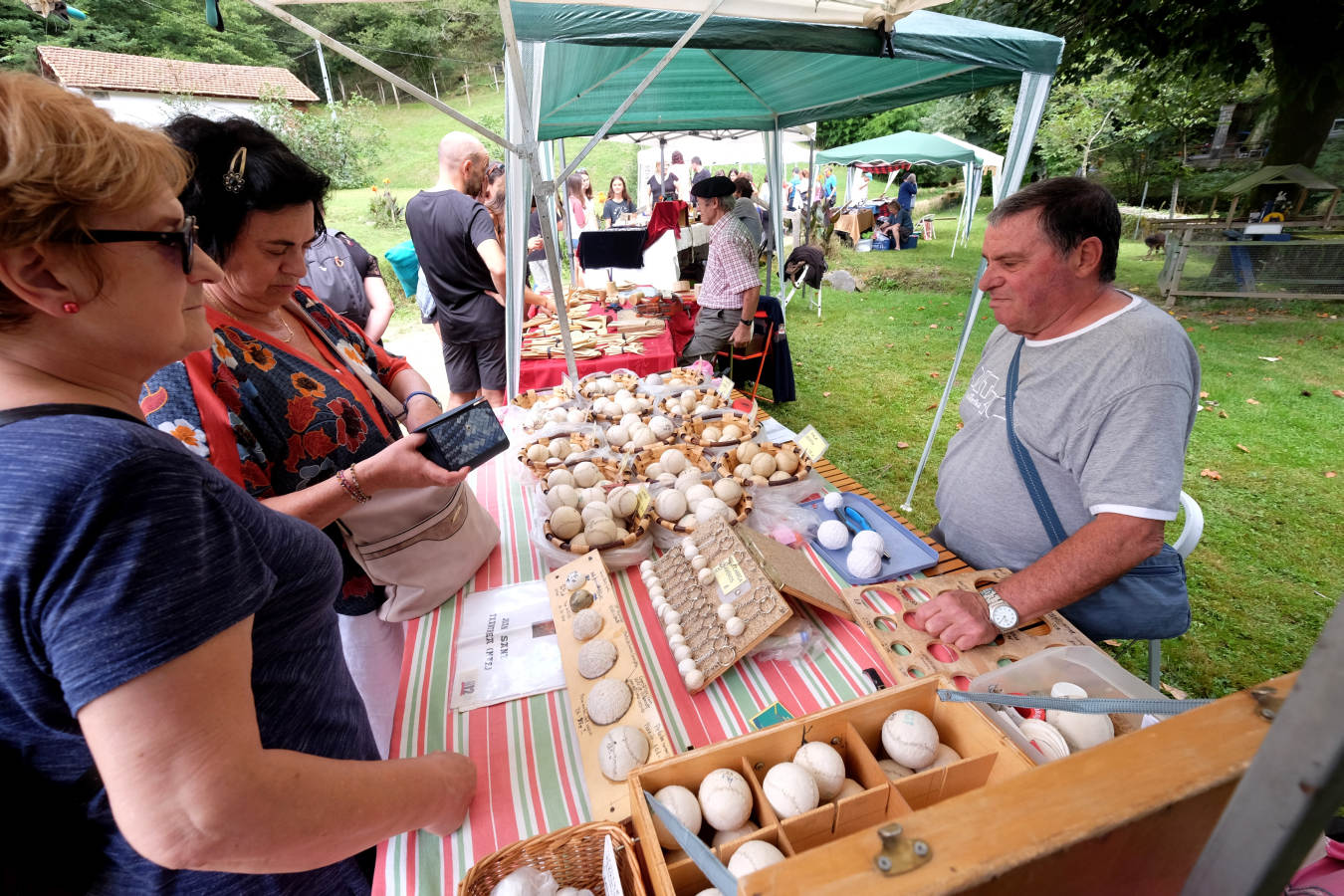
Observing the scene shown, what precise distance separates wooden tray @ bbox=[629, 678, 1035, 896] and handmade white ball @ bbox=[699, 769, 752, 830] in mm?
23

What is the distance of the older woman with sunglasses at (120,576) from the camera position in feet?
1.80

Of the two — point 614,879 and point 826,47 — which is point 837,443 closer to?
point 826,47

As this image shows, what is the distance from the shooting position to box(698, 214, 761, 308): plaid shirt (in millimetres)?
4312

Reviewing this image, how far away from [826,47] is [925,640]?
9.36 feet

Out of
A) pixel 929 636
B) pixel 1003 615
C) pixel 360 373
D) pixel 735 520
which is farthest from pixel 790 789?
pixel 360 373

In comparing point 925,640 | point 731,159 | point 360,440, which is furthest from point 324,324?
point 731,159

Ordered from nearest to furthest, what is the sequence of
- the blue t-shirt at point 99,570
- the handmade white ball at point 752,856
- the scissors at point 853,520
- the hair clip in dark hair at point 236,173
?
the blue t-shirt at point 99,570 < the handmade white ball at point 752,856 < the hair clip in dark hair at point 236,173 < the scissors at point 853,520

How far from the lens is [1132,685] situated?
1.06m

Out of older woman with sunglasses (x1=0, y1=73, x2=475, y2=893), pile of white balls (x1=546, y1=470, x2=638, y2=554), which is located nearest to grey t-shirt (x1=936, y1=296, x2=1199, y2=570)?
pile of white balls (x1=546, y1=470, x2=638, y2=554)

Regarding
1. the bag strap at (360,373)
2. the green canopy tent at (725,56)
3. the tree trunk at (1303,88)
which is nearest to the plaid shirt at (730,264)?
the green canopy tent at (725,56)

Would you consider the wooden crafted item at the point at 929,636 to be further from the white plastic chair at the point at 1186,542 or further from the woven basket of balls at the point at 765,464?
the white plastic chair at the point at 1186,542

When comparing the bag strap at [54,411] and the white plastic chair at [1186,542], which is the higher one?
the bag strap at [54,411]

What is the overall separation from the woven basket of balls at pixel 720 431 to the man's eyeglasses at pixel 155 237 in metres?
1.62

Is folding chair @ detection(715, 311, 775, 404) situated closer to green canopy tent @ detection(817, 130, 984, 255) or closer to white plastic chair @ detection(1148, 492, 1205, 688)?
white plastic chair @ detection(1148, 492, 1205, 688)
